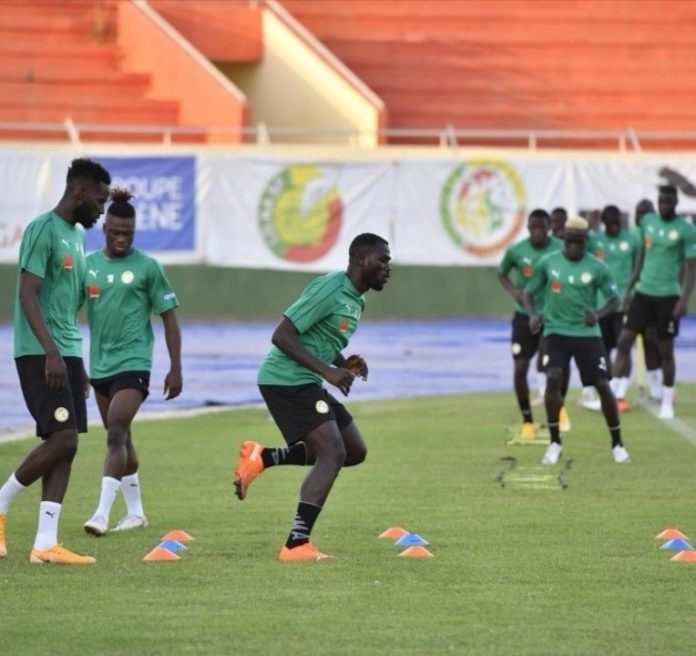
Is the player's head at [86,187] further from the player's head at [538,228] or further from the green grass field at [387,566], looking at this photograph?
the player's head at [538,228]

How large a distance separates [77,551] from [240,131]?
2231 cm

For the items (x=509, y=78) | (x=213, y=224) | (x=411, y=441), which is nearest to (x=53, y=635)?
(x=411, y=441)

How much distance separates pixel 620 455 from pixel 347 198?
16330 mm

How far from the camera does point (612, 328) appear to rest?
20.0 m

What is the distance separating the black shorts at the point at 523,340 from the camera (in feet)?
54.9

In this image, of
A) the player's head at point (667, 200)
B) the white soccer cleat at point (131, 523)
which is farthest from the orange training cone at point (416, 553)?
the player's head at point (667, 200)

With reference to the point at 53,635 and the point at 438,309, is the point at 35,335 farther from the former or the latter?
→ the point at 438,309

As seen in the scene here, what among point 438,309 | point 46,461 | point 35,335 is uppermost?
point 35,335

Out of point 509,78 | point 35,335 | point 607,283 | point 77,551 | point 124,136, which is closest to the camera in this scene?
point 35,335

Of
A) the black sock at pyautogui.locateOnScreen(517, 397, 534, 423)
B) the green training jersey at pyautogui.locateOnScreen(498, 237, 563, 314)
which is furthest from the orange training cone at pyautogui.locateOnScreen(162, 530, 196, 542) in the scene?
the green training jersey at pyautogui.locateOnScreen(498, 237, 563, 314)

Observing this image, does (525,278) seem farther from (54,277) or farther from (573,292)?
(54,277)

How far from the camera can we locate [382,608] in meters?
7.84

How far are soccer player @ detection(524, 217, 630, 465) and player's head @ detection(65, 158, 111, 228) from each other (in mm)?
5840

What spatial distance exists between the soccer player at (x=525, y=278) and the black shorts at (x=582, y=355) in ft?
5.57
